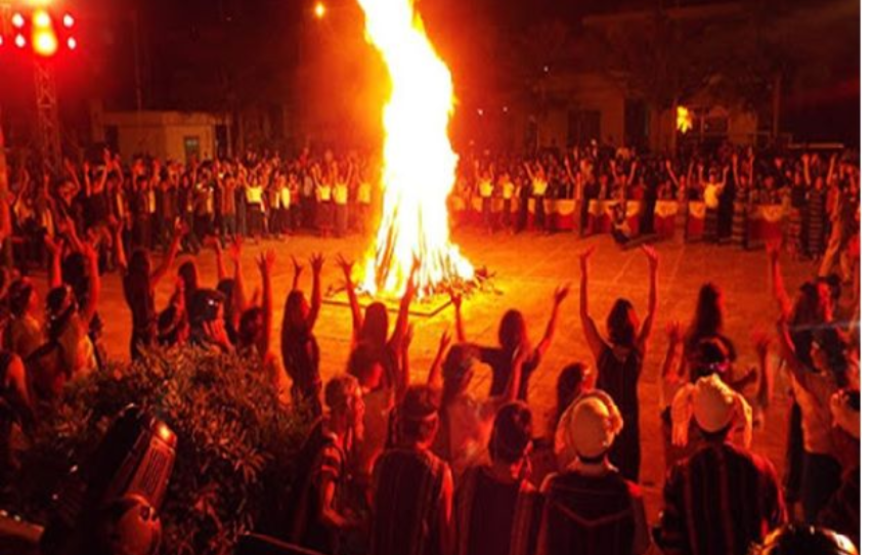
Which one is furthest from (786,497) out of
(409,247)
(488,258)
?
(488,258)

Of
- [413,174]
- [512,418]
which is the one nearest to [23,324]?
[512,418]

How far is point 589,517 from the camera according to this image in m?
3.53

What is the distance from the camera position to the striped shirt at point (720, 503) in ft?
11.6

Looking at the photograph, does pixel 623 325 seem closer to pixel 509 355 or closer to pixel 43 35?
pixel 509 355

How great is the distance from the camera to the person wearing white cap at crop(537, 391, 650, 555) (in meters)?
3.52

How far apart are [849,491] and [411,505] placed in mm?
1899

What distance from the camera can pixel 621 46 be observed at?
32.0 metres

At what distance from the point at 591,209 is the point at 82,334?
14760mm

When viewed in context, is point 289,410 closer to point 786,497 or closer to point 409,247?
point 786,497

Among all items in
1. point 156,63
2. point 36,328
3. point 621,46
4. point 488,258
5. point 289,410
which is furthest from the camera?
point 156,63

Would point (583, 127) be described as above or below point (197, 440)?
above

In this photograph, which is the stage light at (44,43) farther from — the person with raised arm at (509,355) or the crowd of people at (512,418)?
the person with raised arm at (509,355)

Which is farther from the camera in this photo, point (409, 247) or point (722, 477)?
point (409, 247)

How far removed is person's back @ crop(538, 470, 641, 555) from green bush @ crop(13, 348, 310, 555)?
1.41m
